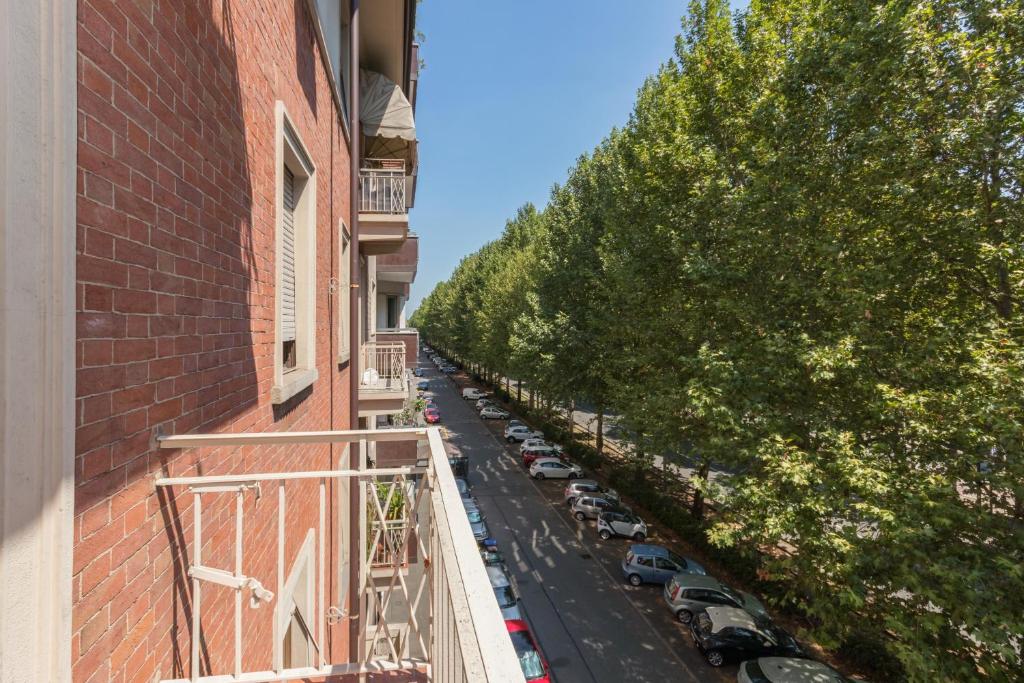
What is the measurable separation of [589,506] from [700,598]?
6271mm

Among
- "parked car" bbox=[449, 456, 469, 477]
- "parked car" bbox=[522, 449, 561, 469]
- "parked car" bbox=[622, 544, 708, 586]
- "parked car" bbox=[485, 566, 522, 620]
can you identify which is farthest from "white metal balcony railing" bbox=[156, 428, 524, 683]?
"parked car" bbox=[522, 449, 561, 469]

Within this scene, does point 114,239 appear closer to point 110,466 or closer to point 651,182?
point 110,466

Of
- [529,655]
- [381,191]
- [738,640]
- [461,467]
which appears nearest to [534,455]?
[461,467]

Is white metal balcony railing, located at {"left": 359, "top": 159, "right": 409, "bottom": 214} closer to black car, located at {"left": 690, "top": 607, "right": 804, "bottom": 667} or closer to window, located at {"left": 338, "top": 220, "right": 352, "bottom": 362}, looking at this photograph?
window, located at {"left": 338, "top": 220, "right": 352, "bottom": 362}

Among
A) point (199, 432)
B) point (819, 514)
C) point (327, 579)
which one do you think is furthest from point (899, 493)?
point (199, 432)

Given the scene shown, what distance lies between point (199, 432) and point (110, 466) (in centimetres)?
68

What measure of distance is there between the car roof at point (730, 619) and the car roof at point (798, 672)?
133 cm

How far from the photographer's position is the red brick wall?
1609 mm

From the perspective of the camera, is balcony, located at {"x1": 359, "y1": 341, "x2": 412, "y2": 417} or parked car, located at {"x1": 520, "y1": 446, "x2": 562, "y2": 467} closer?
balcony, located at {"x1": 359, "y1": 341, "x2": 412, "y2": 417}

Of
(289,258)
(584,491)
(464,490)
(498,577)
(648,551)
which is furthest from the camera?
(584,491)

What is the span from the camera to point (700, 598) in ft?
41.7

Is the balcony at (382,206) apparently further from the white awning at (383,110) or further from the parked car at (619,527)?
the parked car at (619,527)

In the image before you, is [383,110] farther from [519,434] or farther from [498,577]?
[519,434]

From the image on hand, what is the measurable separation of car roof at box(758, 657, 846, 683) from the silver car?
8.79 metres
